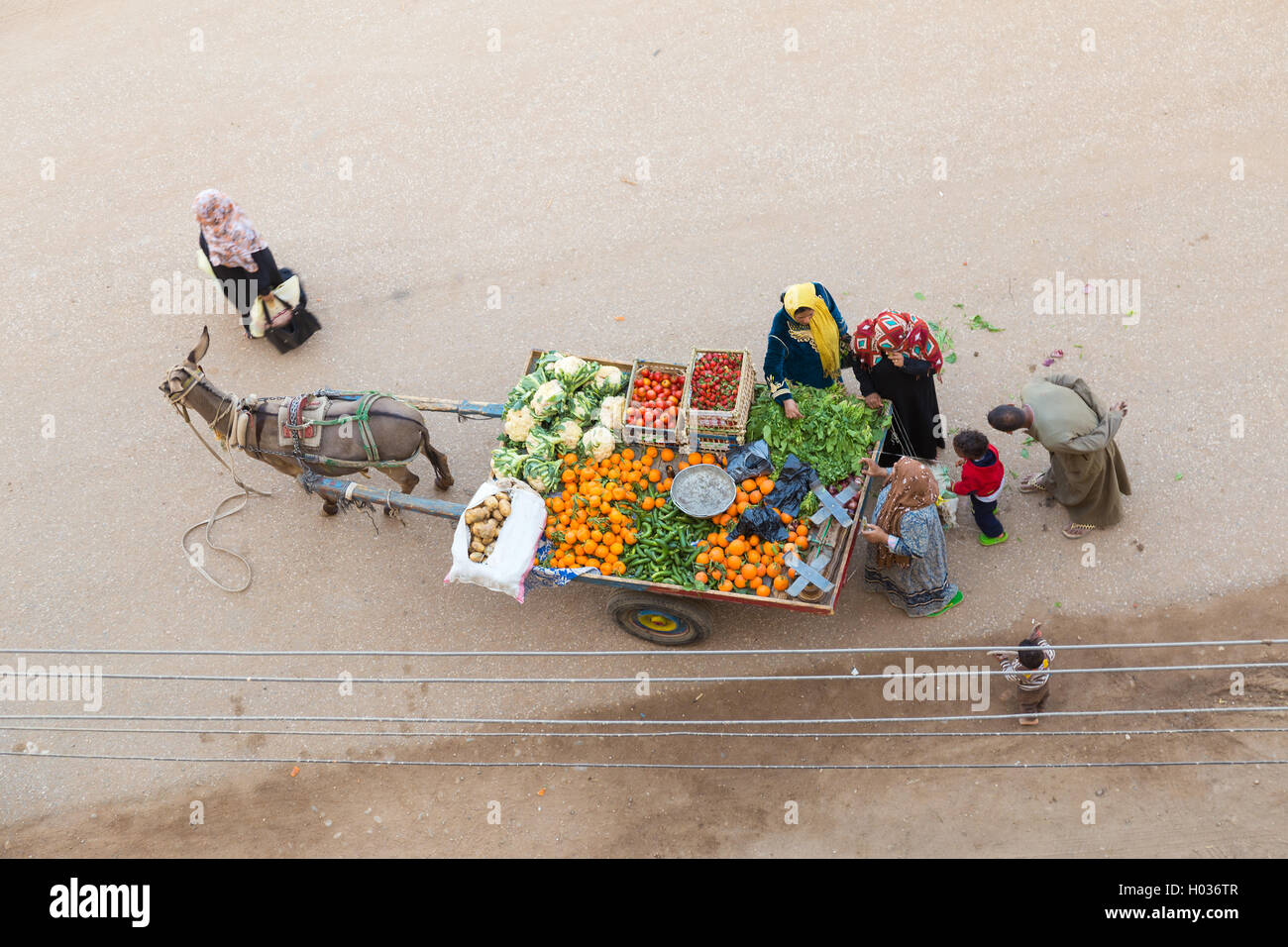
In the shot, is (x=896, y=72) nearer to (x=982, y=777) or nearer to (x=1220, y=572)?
(x=1220, y=572)

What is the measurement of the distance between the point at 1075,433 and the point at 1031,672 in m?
1.81

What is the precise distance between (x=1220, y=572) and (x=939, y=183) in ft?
16.6

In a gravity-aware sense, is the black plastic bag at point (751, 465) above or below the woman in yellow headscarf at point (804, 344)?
below

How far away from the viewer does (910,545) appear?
6043 millimetres

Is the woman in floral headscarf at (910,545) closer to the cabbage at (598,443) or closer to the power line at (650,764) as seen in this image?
the power line at (650,764)

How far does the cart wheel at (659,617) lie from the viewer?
629 cm

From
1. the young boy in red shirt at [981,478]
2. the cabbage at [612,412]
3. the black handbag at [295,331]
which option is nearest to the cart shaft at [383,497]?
the cabbage at [612,412]

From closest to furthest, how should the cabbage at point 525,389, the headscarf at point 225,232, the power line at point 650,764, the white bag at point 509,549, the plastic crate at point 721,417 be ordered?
the white bag at point 509,549
the power line at point 650,764
the plastic crate at point 721,417
the cabbage at point 525,389
the headscarf at point 225,232

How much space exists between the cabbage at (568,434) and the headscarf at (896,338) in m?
2.37

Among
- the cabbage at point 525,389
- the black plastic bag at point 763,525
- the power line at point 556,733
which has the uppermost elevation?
the cabbage at point 525,389

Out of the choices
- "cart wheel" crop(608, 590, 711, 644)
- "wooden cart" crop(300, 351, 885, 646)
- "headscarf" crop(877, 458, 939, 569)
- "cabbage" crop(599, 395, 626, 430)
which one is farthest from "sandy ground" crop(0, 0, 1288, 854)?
"cabbage" crop(599, 395, 626, 430)

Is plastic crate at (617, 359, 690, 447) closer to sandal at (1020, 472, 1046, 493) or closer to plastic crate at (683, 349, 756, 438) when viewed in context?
plastic crate at (683, 349, 756, 438)

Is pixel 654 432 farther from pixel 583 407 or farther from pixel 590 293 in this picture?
pixel 590 293

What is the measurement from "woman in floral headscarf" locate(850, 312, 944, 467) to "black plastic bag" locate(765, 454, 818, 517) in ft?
3.11
